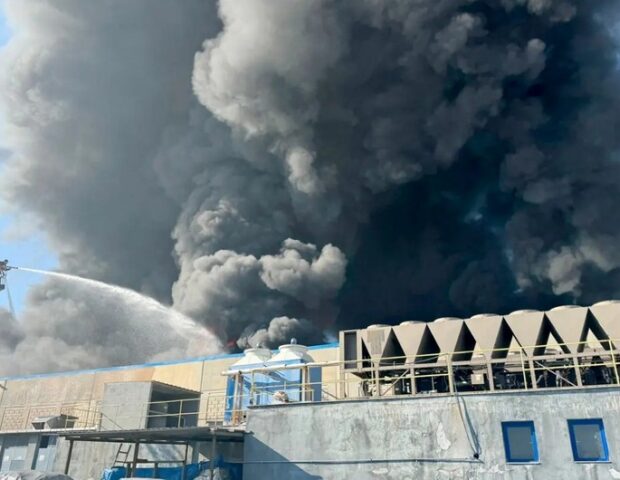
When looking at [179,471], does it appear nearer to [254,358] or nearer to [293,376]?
[293,376]

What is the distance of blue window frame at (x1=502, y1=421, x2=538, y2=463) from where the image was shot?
15523 millimetres

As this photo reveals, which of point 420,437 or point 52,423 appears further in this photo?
point 52,423

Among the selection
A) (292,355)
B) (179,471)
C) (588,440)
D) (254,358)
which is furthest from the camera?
(254,358)

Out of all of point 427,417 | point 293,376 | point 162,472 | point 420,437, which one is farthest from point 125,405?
point 427,417

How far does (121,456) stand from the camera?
2402 centimetres

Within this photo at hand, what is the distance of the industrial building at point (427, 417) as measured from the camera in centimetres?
1546

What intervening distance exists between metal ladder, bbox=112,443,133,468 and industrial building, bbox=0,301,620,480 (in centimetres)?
6

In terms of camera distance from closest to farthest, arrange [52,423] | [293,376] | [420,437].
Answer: [420,437], [293,376], [52,423]

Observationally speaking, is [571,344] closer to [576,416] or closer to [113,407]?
[576,416]

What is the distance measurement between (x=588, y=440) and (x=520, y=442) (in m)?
1.71

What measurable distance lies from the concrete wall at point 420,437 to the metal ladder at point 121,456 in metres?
7.60

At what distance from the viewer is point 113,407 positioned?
2548cm

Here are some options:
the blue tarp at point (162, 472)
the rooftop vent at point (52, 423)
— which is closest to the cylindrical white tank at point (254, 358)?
the blue tarp at point (162, 472)

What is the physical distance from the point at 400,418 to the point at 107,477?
11945mm
